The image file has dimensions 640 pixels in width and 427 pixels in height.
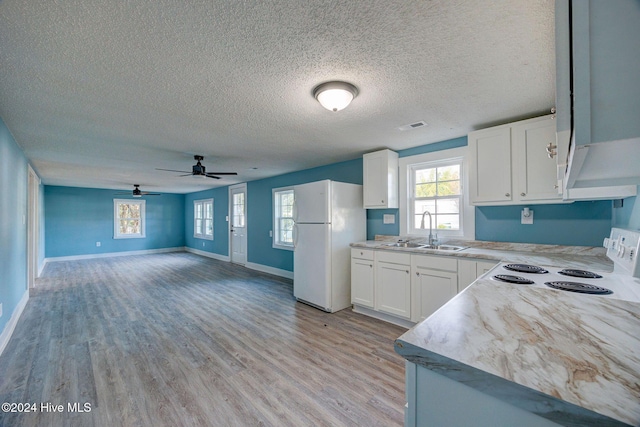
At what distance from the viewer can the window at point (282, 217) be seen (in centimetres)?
574

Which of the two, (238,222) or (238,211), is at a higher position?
(238,211)

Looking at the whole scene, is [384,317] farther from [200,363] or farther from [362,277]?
[200,363]

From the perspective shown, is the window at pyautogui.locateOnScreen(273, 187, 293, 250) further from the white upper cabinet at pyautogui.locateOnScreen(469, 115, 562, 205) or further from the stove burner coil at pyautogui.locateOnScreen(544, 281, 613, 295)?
the stove burner coil at pyautogui.locateOnScreen(544, 281, 613, 295)

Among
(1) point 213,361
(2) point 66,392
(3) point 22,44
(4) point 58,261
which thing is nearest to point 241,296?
(1) point 213,361

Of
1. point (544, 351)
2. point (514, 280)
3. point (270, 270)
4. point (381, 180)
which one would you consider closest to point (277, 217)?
point (270, 270)

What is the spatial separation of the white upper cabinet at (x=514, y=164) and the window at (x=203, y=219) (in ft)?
25.1

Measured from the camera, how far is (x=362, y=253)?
11.7 feet

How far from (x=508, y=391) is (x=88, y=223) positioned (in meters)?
10.7

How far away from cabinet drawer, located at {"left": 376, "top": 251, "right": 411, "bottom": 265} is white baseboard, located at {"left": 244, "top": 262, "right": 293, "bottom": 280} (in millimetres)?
2706

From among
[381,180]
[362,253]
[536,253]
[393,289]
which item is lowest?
[393,289]

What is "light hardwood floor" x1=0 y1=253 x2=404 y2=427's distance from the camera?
177cm

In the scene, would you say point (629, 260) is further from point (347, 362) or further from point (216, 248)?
point (216, 248)

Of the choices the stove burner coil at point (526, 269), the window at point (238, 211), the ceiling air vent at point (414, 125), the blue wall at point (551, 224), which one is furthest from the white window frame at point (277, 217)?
the stove burner coil at point (526, 269)

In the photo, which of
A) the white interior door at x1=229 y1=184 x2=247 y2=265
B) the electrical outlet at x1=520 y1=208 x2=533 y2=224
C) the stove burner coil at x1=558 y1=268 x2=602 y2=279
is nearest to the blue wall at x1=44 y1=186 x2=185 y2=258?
the white interior door at x1=229 y1=184 x2=247 y2=265
